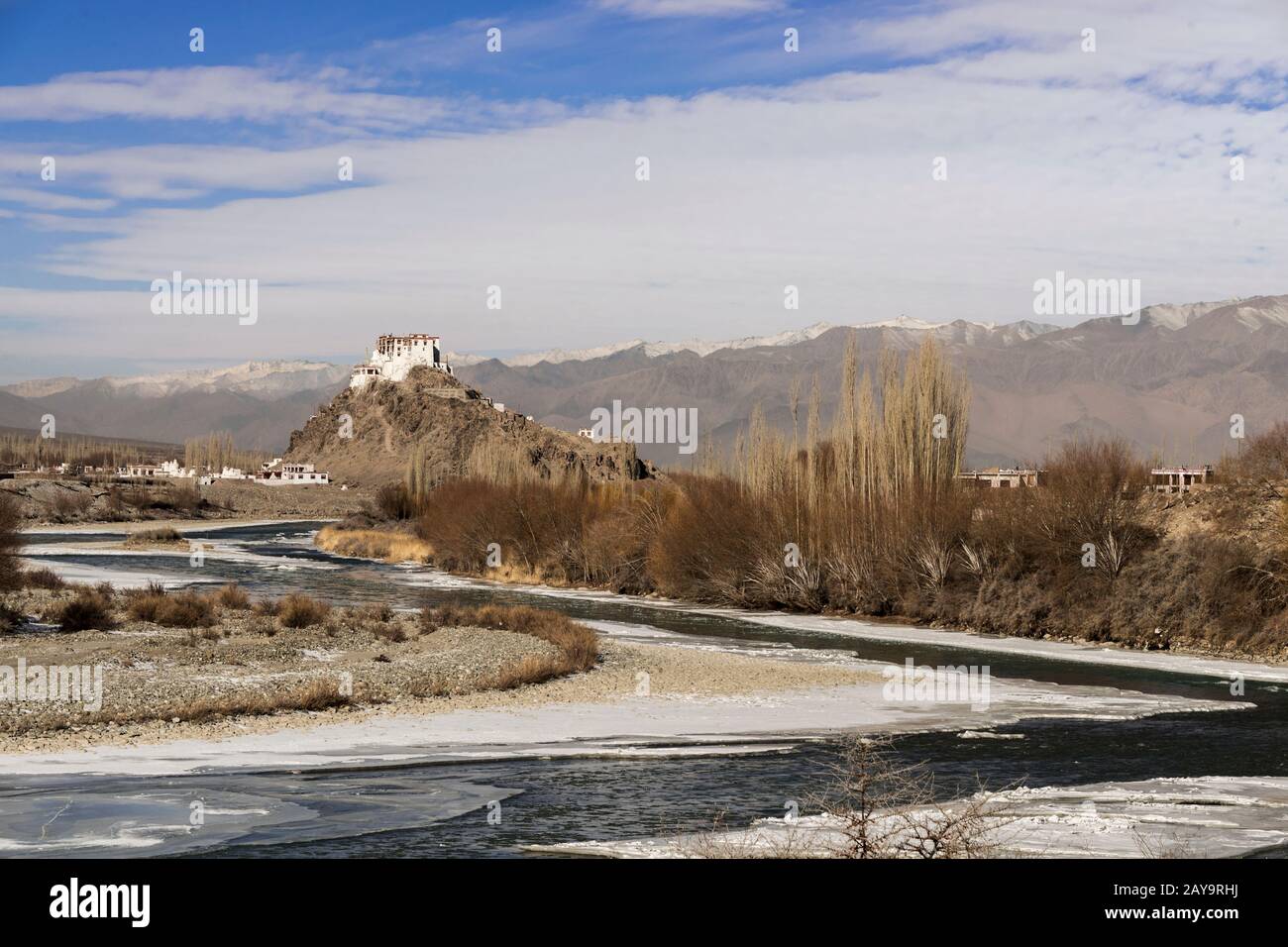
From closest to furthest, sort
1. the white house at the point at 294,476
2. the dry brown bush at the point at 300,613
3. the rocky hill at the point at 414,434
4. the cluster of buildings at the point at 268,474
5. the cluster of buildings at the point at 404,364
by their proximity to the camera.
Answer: the dry brown bush at the point at 300,613 → the white house at the point at 294,476 → the cluster of buildings at the point at 268,474 → the rocky hill at the point at 414,434 → the cluster of buildings at the point at 404,364

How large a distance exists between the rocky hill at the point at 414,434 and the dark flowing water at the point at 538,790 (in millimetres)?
125086

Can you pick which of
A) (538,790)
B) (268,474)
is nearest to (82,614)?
(538,790)

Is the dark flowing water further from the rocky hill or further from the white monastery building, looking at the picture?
the white monastery building

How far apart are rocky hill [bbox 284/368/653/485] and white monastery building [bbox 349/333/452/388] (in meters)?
3.07

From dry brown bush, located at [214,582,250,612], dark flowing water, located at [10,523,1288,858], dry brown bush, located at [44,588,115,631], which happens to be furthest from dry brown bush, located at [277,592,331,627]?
dark flowing water, located at [10,523,1288,858]

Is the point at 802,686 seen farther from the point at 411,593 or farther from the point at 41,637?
the point at 411,593

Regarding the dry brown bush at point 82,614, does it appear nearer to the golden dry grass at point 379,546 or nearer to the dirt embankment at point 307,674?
the dirt embankment at point 307,674

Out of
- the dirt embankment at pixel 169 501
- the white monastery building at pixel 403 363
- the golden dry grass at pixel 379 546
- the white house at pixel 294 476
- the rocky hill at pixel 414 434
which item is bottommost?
the golden dry grass at pixel 379 546

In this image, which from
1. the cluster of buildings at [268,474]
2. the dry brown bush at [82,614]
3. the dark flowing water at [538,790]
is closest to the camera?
the dark flowing water at [538,790]

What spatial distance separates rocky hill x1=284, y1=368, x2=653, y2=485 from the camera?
155375 millimetres

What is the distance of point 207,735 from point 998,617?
20.8 metres

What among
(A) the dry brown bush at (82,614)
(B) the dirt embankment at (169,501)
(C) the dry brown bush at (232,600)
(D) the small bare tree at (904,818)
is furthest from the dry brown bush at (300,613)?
(B) the dirt embankment at (169,501)

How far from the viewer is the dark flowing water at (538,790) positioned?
32.7 feet

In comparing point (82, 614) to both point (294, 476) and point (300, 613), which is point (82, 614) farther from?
point (294, 476)
